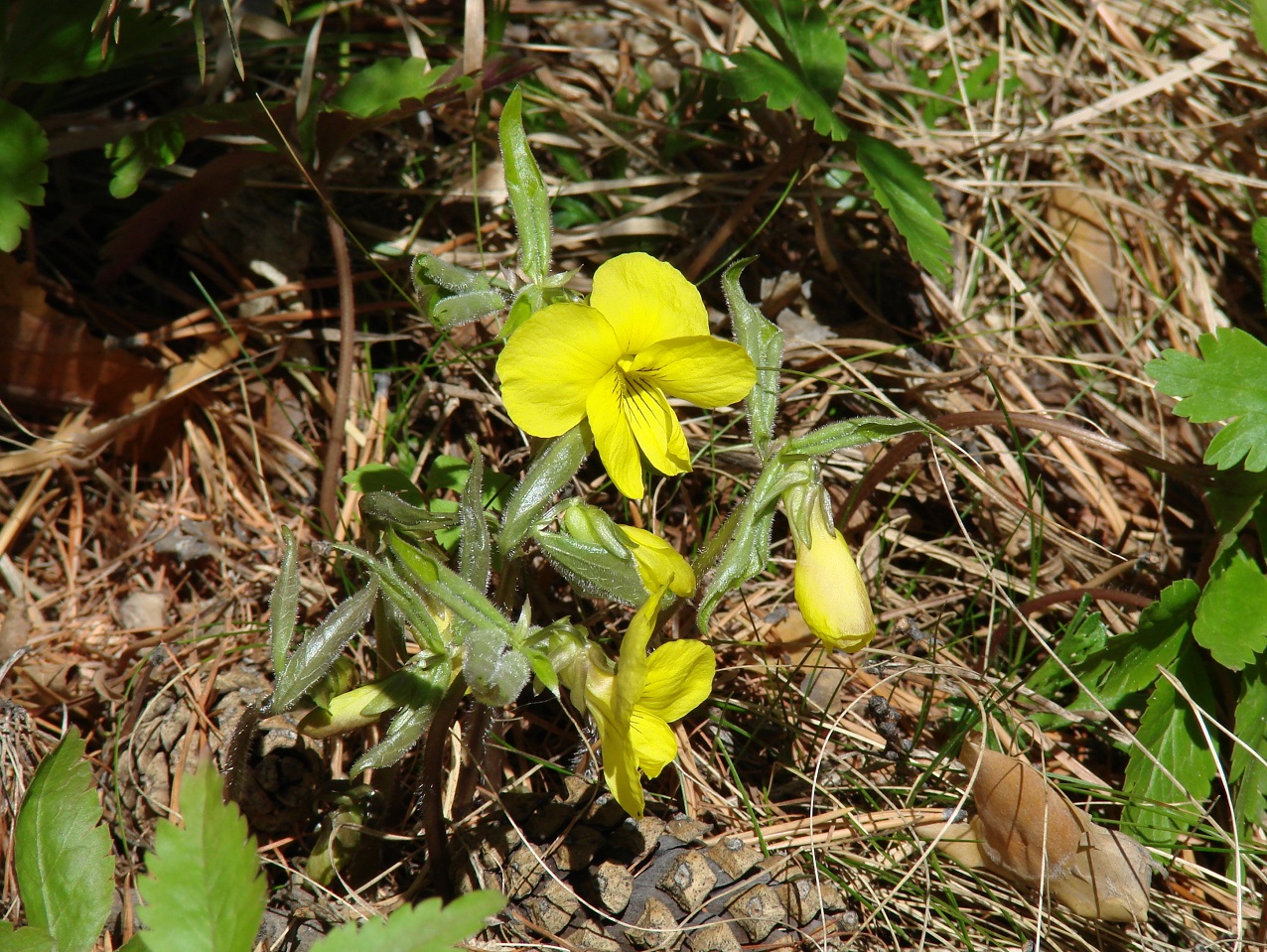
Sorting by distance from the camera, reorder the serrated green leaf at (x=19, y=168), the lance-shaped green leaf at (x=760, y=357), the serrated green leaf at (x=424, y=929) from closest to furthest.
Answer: the serrated green leaf at (x=424, y=929) → the lance-shaped green leaf at (x=760, y=357) → the serrated green leaf at (x=19, y=168)

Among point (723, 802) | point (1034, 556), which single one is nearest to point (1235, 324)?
point (1034, 556)

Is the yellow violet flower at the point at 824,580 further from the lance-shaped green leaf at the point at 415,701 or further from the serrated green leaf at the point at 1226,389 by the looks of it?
the serrated green leaf at the point at 1226,389

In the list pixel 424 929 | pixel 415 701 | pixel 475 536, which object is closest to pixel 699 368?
pixel 475 536

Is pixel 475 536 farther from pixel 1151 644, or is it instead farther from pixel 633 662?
pixel 1151 644

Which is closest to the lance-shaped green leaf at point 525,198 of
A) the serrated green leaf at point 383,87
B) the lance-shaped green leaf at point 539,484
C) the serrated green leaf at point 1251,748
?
the lance-shaped green leaf at point 539,484

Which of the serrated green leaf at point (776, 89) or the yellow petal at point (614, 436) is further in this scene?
the serrated green leaf at point (776, 89)

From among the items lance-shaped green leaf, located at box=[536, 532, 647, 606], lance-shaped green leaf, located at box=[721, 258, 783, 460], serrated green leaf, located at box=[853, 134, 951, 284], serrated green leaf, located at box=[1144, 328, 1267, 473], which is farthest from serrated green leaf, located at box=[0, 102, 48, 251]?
serrated green leaf, located at box=[1144, 328, 1267, 473]

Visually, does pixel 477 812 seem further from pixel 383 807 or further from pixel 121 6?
pixel 121 6
